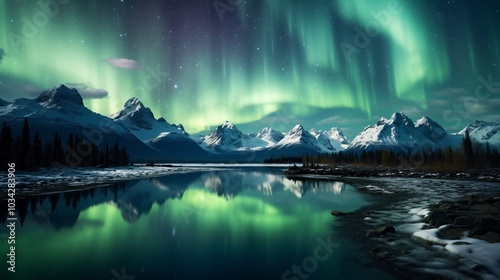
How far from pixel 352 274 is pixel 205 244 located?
863 centimetres

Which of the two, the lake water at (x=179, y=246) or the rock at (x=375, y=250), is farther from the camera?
the rock at (x=375, y=250)

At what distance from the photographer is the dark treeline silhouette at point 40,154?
7176 cm

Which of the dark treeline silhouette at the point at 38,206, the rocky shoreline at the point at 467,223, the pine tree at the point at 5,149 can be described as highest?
the pine tree at the point at 5,149

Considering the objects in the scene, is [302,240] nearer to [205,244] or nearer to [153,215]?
[205,244]

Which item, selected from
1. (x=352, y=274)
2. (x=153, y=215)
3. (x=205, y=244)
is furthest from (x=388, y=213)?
(x=153, y=215)

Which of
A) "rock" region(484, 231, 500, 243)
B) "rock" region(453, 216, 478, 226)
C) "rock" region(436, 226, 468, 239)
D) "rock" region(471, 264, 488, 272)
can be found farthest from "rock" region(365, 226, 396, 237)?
"rock" region(471, 264, 488, 272)

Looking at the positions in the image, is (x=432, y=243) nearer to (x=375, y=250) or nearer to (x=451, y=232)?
(x=451, y=232)

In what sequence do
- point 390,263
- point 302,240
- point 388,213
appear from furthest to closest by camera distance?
1. point 388,213
2. point 302,240
3. point 390,263

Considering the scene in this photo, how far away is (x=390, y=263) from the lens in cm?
1302

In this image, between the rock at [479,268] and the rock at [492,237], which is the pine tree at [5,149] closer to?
the rock at [479,268]
